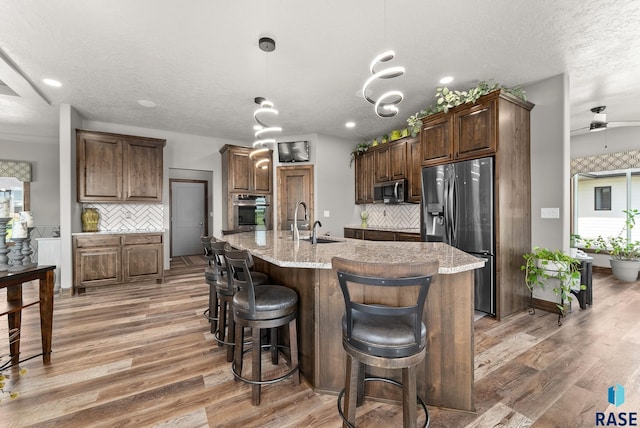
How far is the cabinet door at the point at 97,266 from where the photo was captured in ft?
13.3

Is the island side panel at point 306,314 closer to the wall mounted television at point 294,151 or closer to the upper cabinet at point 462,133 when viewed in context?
the upper cabinet at point 462,133

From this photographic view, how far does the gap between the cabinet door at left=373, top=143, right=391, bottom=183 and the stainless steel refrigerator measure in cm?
139

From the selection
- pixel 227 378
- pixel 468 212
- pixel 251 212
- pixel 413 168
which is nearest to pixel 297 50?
Result: pixel 468 212

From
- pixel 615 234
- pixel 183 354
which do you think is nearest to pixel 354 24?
pixel 183 354

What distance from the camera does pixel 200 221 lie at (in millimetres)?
7898

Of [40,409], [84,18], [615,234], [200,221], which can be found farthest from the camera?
[200,221]

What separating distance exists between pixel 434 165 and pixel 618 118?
3.76m

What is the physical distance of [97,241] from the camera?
4.21 meters

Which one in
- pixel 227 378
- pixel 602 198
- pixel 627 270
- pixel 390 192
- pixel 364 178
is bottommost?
pixel 227 378

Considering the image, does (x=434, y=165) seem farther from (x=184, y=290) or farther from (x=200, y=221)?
(x=200, y=221)

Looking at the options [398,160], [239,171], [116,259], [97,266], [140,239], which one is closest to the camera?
[97,266]

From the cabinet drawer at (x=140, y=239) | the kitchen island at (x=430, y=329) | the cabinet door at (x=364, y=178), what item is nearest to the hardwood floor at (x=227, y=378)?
the kitchen island at (x=430, y=329)

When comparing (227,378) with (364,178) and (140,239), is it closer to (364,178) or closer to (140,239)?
(140,239)

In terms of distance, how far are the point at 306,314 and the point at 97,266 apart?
13.1ft
